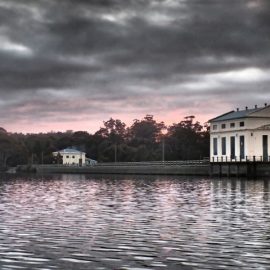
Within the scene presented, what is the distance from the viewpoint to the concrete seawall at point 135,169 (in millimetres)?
114631

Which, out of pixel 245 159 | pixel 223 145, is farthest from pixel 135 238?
pixel 223 145

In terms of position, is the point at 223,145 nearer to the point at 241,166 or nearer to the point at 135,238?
the point at 241,166

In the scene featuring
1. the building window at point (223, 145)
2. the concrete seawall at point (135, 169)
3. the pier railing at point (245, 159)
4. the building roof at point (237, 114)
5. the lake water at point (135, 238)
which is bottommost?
the lake water at point (135, 238)

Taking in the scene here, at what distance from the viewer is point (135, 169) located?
14075 centimetres

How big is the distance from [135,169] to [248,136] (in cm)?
4345

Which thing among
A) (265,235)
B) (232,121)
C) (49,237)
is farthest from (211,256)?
(232,121)

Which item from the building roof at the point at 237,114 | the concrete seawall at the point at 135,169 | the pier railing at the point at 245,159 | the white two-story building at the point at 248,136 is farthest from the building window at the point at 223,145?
the concrete seawall at the point at 135,169

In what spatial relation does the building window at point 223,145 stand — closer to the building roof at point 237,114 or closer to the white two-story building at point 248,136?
the white two-story building at point 248,136

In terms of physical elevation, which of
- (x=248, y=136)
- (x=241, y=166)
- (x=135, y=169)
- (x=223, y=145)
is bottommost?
(x=135, y=169)

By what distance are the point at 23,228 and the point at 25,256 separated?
681 centimetres

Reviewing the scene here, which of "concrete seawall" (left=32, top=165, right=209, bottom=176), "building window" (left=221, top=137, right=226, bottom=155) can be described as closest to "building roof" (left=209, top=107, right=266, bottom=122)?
Answer: "building window" (left=221, top=137, right=226, bottom=155)

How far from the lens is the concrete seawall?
376ft

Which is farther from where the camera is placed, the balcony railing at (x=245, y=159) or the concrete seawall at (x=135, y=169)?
the concrete seawall at (x=135, y=169)

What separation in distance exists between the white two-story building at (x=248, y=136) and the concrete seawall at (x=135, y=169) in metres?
7.00
